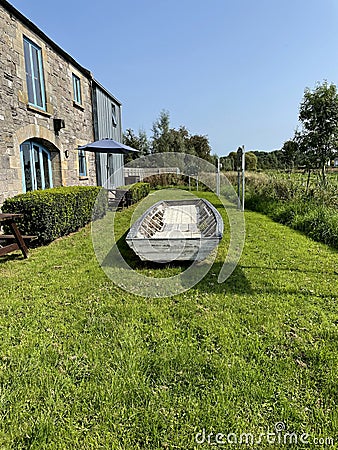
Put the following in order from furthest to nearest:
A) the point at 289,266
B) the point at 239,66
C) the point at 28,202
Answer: the point at 239,66
the point at 28,202
the point at 289,266

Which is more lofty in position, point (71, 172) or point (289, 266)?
point (71, 172)

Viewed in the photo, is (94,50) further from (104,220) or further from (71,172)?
(104,220)

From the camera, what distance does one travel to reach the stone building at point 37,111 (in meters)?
7.25

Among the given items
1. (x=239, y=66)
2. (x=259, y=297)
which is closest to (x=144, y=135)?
(x=239, y=66)

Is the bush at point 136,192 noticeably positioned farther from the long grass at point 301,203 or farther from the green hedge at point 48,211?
the long grass at point 301,203

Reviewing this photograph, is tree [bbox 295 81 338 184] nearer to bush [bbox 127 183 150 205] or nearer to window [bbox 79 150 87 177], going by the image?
bush [bbox 127 183 150 205]

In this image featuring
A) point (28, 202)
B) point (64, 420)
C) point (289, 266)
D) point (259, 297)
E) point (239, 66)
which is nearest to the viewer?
point (64, 420)

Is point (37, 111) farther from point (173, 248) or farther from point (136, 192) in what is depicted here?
point (173, 248)

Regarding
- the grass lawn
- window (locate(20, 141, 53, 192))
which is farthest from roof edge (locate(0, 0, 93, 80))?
the grass lawn

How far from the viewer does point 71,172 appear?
11008mm

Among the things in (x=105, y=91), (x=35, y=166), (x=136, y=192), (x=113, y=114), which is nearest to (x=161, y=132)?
(x=113, y=114)

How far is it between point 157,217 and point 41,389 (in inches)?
218

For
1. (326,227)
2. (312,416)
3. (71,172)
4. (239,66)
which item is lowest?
(312,416)

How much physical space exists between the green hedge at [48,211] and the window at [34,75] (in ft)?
10.5
